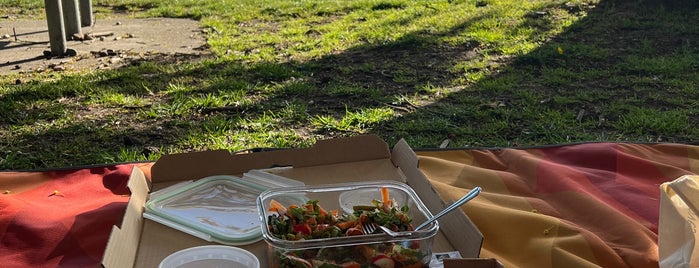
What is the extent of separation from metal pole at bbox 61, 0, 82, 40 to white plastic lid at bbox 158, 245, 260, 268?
3639 millimetres

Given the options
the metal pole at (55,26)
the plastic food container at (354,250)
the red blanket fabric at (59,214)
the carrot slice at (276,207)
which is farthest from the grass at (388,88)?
the plastic food container at (354,250)

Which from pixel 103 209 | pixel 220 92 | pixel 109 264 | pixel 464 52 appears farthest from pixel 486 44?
pixel 109 264

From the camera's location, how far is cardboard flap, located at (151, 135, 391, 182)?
1.87m

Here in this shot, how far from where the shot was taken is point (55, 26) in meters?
4.09

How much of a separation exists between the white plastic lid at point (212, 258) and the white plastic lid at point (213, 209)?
0.47 ft

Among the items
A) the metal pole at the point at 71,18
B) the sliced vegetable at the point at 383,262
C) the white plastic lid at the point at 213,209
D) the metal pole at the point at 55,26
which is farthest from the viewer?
the metal pole at the point at 71,18

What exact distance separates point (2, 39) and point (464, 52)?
3068 mm

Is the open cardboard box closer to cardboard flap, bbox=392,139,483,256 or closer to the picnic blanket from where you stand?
cardboard flap, bbox=392,139,483,256

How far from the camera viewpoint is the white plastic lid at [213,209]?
1.58 meters

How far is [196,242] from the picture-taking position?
1.56m

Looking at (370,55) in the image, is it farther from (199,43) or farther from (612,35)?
(612,35)

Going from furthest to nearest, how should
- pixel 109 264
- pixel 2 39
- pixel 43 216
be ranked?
pixel 2 39 → pixel 43 216 → pixel 109 264

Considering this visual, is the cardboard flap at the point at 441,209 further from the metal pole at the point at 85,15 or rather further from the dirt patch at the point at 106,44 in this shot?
the metal pole at the point at 85,15

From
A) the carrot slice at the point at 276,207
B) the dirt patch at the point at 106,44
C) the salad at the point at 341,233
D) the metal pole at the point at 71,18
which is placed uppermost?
the salad at the point at 341,233
